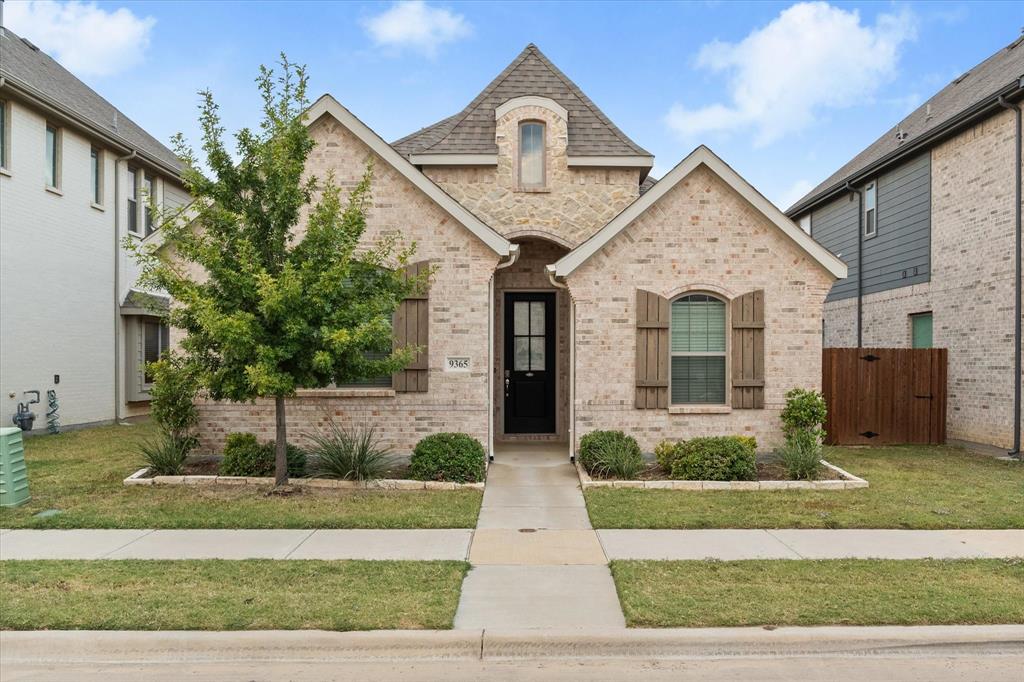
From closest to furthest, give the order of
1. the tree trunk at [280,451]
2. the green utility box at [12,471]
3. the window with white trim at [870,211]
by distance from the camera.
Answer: the green utility box at [12,471]
the tree trunk at [280,451]
the window with white trim at [870,211]

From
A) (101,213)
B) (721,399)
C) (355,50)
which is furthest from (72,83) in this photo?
(721,399)

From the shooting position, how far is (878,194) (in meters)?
18.2

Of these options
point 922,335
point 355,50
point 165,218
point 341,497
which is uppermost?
point 355,50

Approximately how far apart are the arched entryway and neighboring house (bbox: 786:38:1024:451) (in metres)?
8.15

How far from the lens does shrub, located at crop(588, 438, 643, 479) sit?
1031 cm

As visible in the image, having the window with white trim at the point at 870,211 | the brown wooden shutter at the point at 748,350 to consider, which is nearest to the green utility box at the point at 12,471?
the brown wooden shutter at the point at 748,350

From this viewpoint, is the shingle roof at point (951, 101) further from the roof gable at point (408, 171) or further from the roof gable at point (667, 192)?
the roof gable at point (408, 171)

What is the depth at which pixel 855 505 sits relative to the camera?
880 centimetres

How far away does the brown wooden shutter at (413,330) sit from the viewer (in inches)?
442

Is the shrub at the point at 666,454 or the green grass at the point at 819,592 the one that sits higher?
the shrub at the point at 666,454

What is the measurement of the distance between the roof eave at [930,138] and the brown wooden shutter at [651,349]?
7651mm

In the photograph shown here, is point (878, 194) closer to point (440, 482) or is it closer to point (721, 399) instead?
point (721, 399)

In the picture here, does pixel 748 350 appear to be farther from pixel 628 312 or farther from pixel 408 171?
pixel 408 171

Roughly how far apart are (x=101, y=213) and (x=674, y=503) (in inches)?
638
